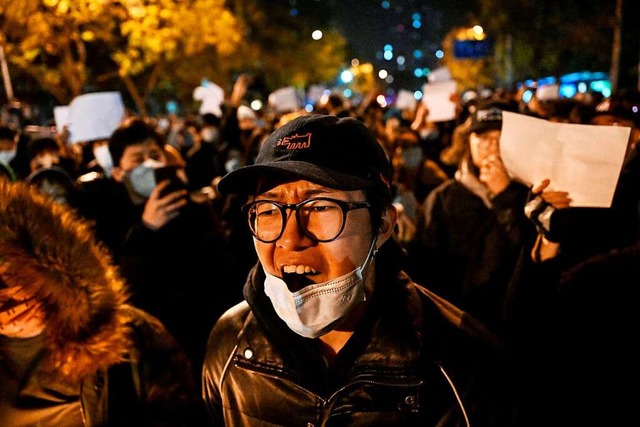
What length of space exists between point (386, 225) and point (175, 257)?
1948 millimetres

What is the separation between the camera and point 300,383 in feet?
5.89

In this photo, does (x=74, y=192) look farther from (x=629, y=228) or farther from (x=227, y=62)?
(x=227, y=62)

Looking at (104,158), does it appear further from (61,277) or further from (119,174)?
(61,277)

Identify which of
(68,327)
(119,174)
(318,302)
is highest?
(119,174)

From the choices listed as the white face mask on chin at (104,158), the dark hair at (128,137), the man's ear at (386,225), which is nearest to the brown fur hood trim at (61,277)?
the man's ear at (386,225)

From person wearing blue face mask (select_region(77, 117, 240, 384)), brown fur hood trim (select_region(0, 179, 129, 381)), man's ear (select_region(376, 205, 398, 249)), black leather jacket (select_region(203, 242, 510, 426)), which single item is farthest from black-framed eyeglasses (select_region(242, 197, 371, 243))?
person wearing blue face mask (select_region(77, 117, 240, 384))

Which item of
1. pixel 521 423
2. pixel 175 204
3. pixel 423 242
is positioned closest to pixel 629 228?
pixel 423 242

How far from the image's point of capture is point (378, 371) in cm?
175

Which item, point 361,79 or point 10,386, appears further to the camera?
point 361,79

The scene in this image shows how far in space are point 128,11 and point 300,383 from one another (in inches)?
591

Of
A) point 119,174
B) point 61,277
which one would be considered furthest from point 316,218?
point 119,174

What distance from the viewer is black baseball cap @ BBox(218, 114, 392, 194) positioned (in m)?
1.72

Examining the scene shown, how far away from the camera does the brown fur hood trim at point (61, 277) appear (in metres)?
1.88

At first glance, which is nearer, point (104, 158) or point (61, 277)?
point (61, 277)
